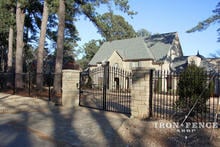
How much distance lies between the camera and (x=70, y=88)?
10266mm

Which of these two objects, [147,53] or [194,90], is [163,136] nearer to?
[194,90]

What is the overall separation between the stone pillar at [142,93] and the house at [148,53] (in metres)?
22.1

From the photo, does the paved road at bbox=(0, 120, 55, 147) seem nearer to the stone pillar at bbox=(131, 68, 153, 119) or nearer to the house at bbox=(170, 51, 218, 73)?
the stone pillar at bbox=(131, 68, 153, 119)

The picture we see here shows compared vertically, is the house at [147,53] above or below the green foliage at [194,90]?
above

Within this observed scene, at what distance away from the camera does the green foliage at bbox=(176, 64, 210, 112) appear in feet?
21.6

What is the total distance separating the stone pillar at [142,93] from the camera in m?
7.12

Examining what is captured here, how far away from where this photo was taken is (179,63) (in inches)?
1144

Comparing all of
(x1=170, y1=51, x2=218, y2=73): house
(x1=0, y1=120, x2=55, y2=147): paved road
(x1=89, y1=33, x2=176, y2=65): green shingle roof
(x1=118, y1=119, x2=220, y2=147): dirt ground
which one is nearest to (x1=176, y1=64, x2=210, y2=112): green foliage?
(x1=118, y1=119, x2=220, y2=147): dirt ground

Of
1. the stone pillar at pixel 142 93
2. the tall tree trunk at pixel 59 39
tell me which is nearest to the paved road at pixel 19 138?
the stone pillar at pixel 142 93

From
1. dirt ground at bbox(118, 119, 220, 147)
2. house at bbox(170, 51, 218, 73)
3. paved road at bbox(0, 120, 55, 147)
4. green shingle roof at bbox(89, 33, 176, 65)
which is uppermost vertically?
green shingle roof at bbox(89, 33, 176, 65)

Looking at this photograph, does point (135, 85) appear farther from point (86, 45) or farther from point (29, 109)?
point (86, 45)

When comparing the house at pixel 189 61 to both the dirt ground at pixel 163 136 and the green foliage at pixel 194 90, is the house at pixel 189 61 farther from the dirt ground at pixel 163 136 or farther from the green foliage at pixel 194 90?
the dirt ground at pixel 163 136

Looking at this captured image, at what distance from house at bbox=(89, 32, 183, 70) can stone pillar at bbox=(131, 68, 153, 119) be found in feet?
72.4

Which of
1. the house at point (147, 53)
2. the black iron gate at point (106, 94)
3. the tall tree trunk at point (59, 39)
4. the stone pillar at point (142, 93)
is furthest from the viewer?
the house at point (147, 53)
